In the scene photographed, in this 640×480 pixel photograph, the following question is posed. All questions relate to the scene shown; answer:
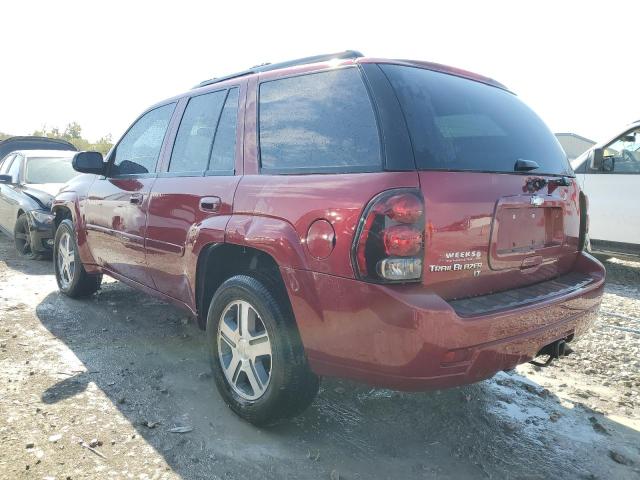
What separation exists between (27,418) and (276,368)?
4.72 ft

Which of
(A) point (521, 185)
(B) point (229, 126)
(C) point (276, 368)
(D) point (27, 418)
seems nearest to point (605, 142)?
(A) point (521, 185)

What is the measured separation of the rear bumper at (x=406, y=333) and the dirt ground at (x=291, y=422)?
55 cm

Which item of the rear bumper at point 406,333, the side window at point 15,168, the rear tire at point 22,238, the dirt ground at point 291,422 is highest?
the side window at point 15,168

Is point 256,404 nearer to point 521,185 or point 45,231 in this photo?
point 521,185

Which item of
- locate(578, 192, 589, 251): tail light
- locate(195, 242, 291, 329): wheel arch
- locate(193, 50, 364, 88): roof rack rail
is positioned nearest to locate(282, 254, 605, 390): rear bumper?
locate(195, 242, 291, 329): wheel arch

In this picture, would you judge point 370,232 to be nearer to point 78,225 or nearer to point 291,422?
point 291,422

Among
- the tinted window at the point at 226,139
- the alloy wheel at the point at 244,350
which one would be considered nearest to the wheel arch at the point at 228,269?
the alloy wheel at the point at 244,350

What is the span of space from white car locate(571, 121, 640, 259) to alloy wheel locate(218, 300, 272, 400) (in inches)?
231

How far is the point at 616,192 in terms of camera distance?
678 centimetres

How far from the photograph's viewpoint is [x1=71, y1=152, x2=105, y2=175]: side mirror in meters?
4.16

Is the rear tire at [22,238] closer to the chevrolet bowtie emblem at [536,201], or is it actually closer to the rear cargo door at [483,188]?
the rear cargo door at [483,188]

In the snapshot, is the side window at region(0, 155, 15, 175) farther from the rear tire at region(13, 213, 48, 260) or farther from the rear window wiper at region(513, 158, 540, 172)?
the rear window wiper at region(513, 158, 540, 172)

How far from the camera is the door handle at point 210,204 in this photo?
288cm

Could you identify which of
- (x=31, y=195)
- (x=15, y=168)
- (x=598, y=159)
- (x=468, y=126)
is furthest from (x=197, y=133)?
(x=15, y=168)
